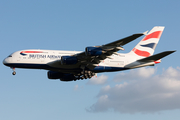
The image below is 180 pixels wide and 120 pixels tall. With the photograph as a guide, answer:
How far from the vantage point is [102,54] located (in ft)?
139

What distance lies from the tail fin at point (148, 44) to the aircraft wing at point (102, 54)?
835 centimetres

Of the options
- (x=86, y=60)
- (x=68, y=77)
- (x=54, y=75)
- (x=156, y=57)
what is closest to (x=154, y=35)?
(x=156, y=57)

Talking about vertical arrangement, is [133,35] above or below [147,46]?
above

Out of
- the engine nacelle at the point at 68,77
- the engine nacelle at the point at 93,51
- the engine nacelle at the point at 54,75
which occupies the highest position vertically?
the engine nacelle at the point at 93,51

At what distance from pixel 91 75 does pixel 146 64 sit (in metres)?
9.04

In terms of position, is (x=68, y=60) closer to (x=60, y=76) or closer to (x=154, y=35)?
(x=60, y=76)

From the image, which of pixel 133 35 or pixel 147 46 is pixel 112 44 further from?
pixel 147 46

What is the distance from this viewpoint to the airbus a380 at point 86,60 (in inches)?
1626

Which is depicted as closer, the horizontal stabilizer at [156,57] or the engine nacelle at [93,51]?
the engine nacelle at [93,51]

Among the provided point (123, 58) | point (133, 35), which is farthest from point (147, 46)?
point (133, 35)

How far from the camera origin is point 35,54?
4403cm

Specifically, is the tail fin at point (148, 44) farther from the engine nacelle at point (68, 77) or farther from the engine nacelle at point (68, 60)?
the engine nacelle at point (68, 60)

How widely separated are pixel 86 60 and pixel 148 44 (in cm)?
1338

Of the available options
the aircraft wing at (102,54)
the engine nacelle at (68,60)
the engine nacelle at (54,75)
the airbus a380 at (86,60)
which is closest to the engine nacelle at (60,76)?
the engine nacelle at (54,75)
